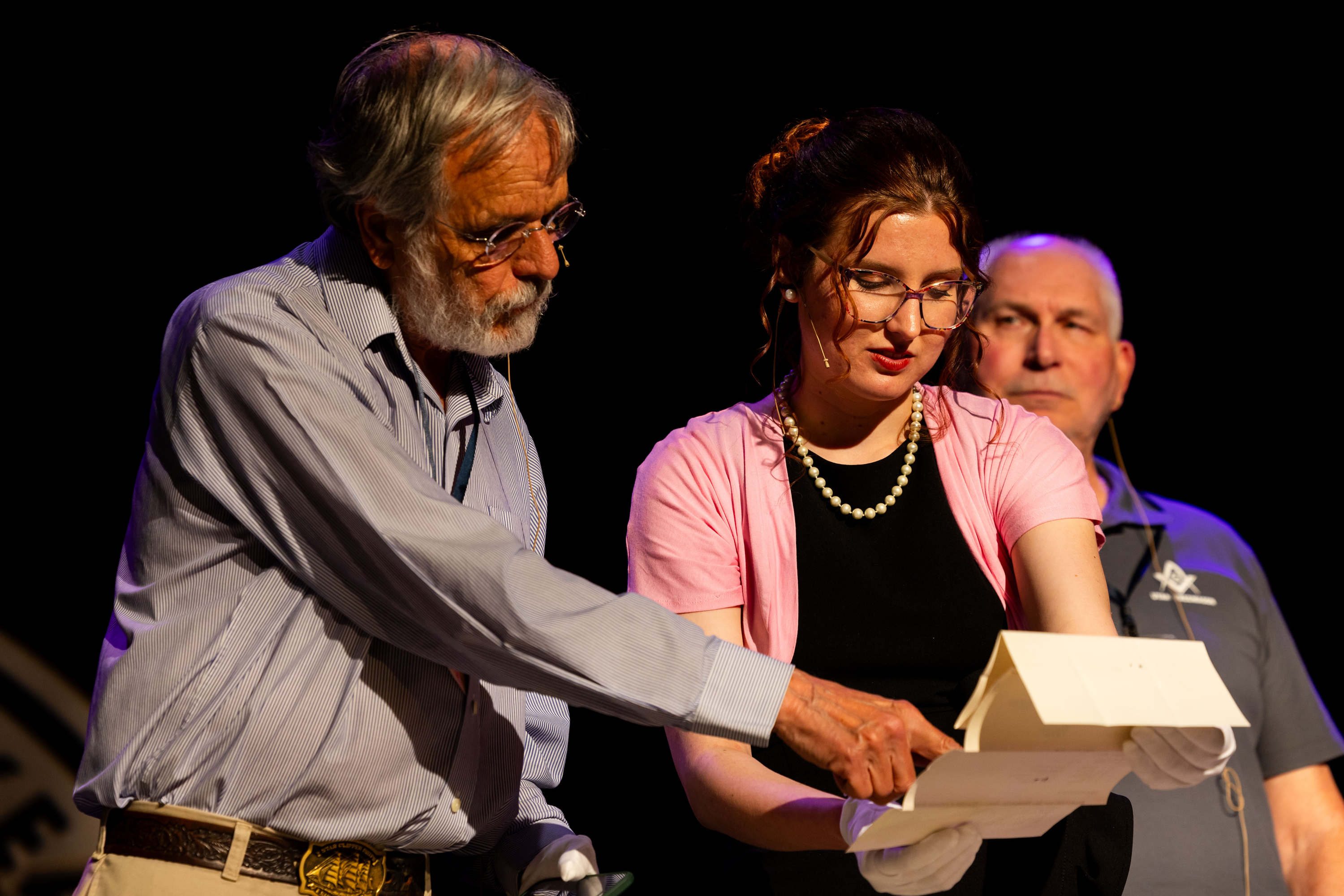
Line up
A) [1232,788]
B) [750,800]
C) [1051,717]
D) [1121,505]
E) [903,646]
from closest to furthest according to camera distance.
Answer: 1. [1051,717]
2. [750,800]
3. [903,646]
4. [1232,788]
5. [1121,505]

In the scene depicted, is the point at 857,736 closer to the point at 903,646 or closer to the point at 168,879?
the point at 903,646

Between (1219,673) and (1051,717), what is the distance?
1827mm

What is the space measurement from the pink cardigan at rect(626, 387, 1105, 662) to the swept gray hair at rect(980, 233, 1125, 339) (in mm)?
1127

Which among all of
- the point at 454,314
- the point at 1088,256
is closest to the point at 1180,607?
the point at 1088,256

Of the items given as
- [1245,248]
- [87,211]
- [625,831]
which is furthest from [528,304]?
[1245,248]

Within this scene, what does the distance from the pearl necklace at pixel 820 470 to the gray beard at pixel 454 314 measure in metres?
0.42

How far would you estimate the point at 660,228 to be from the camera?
284 centimetres

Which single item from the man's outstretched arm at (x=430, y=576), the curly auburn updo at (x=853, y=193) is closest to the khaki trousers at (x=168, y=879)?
the man's outstretched arm at (x=430, y=576)

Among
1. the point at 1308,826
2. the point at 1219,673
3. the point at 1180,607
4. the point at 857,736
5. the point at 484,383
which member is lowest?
the point at 1308,826

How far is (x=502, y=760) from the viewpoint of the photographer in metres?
1.51

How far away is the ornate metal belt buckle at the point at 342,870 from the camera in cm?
133

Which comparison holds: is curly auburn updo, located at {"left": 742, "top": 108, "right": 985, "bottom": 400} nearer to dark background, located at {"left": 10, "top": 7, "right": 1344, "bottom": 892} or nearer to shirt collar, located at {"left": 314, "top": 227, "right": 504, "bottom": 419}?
dark background, located at {"left": 10, "top": 7, "right": 1344, "bottom": 892}

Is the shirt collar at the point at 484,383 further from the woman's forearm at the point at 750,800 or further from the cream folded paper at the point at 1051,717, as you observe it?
the cream folded paper at the point at 1051,717

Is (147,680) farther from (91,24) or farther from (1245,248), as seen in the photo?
(1245,248)
